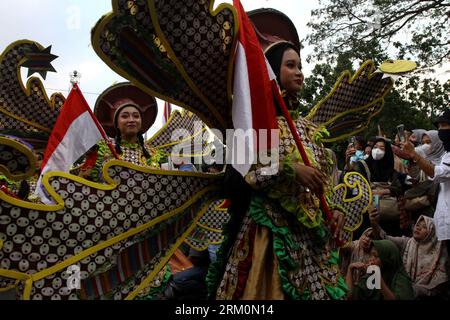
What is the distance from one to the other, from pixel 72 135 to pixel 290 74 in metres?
1.59

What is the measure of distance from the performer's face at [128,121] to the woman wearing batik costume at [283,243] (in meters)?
2.48

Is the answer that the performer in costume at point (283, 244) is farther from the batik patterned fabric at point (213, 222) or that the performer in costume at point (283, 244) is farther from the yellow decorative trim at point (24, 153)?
the batik patterned fabric at point (213, 222)

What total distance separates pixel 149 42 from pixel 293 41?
1135 mm

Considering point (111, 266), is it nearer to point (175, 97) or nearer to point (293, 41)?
point (175, 97)

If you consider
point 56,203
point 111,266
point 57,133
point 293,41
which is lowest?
point 111,266

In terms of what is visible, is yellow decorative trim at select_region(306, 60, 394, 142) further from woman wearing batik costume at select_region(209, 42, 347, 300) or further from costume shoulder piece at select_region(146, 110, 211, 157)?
costume shoulder piece at select_region(146, 110, 211, 157)

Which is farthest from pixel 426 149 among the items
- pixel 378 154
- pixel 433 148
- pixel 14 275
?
pixel 14 275

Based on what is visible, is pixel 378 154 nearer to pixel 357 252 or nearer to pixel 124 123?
pixel 357 252

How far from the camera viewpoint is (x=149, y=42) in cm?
230

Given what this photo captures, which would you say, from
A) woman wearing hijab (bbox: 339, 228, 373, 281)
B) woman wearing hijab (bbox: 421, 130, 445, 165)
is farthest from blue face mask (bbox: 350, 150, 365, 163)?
woman wearing hijab (bbox: 339, 228, 373, 281)

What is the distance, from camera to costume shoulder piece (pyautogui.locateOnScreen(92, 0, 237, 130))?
2.22 metres

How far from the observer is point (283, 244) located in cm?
245

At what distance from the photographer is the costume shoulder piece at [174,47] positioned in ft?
7.29
